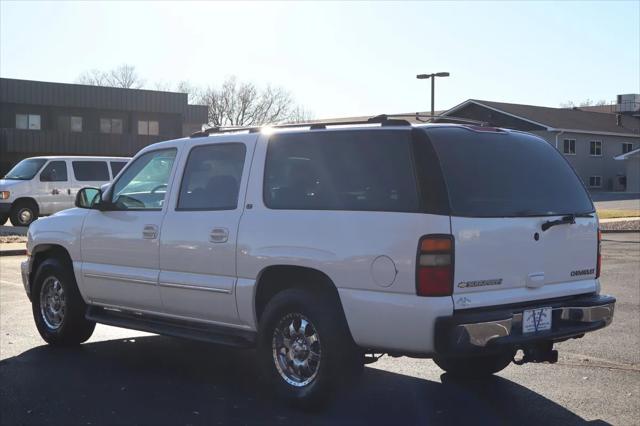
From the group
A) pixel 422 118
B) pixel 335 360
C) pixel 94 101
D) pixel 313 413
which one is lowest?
pixel 313 413

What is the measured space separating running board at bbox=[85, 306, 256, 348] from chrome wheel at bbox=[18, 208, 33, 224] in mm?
15908

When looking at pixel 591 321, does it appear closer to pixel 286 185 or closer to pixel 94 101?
pixel 286 185

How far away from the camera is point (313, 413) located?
5.80 meters

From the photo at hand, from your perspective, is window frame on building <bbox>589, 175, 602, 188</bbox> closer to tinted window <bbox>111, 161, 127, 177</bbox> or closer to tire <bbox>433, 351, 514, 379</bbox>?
tinted window <bbox>111, 161, 127, 177</bbox>

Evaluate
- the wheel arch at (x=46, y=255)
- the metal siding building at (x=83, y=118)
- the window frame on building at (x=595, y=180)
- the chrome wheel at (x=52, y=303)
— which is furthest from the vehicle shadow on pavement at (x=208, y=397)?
the window frame on building at (x=595, y=180)

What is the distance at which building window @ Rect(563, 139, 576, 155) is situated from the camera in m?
55.5

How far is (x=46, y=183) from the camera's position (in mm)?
22531

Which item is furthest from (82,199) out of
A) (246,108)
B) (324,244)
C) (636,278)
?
(246,108)

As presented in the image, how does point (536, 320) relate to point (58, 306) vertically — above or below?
above

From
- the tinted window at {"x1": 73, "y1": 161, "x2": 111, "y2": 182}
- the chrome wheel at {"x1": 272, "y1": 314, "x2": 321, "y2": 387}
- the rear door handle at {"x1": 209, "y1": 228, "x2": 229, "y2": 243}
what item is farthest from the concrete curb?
the chrome wheel at {"x1": 272, "y1": 314, "x2": 321, "y2": 387}

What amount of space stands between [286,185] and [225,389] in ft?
5.54

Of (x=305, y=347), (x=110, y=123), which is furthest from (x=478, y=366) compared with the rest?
(x=110, y=123)

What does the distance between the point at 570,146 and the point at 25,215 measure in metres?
41.8

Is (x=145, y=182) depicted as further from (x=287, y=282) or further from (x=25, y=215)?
(x=25, y=215)
